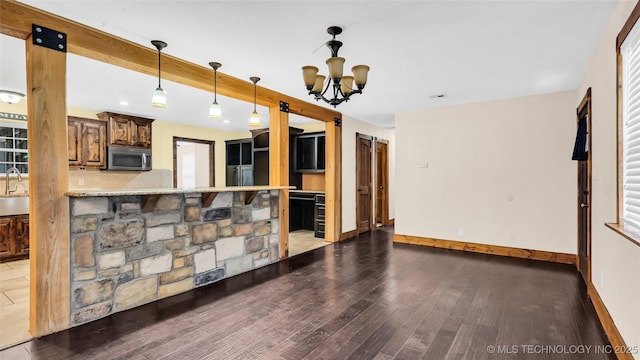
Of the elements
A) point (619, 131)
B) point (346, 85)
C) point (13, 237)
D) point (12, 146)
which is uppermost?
point (346, 85)

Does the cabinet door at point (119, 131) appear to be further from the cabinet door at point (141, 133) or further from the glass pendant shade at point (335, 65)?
the glass pendant shade at point (335, 65)

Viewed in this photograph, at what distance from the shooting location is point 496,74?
3.69 m

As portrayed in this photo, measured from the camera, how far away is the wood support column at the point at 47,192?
228 centimetres

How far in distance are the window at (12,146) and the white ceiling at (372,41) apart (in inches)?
36.8

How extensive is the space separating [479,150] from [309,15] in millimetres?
3801

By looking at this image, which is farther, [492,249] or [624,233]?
[492,249]

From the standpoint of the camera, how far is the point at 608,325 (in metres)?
2.36

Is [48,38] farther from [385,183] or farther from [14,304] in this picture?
[385,183]

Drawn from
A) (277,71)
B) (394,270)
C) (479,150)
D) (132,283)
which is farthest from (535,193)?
(132,283)

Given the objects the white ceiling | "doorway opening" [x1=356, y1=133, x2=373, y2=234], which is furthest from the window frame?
"doorway opening" [x1=356, y1=133, x2=373, y2=234]

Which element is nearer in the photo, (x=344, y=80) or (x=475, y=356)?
(x=475, y=356)

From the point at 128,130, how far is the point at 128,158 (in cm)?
52

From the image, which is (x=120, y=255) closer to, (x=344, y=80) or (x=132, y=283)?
(x=132, y=283)

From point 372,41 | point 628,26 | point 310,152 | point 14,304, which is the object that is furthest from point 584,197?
point 14,304
